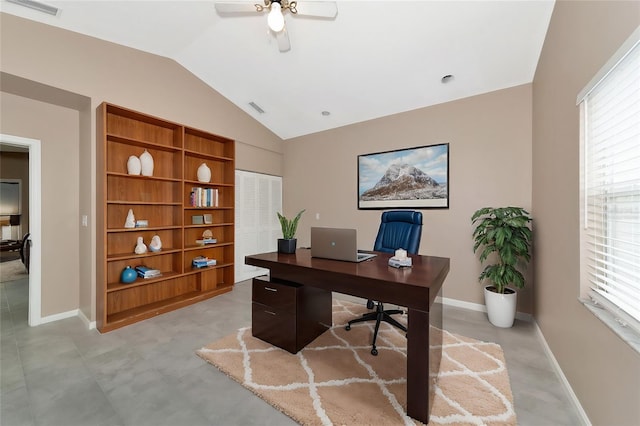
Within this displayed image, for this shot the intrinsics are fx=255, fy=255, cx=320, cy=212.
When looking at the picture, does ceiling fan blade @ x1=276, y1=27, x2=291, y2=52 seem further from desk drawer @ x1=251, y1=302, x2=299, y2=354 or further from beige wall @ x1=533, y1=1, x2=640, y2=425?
desk drawer @ x1=251, y1=302, x2=299, y2=354

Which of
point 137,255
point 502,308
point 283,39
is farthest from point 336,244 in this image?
point 137,255

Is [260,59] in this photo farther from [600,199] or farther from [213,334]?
[600,199]

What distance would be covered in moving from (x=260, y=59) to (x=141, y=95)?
148 cm

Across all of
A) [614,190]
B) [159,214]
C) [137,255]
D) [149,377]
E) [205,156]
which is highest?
[205,156]

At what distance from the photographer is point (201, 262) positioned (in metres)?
3.59

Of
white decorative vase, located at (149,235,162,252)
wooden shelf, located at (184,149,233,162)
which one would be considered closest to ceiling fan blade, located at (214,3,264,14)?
wooden shelf, located at (184,149,233,162)

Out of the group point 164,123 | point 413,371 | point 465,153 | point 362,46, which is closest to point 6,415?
point 413,371

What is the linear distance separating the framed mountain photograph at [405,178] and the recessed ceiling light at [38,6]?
362cm

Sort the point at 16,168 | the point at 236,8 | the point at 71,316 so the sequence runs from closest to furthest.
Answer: the point at 236,8 → the point at 71,316 → the point at 16,168

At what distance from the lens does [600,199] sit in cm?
141

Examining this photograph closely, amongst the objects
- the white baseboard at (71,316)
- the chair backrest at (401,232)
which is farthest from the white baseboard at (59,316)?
the chair backrest at (401,232)

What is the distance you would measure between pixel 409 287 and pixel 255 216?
363 centimetres

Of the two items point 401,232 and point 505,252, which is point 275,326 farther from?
point 505,252

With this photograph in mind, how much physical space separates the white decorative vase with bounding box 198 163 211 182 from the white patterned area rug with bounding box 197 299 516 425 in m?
2.19
